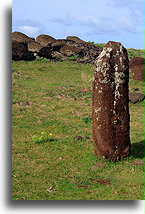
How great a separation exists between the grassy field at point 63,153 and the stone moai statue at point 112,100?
71cm

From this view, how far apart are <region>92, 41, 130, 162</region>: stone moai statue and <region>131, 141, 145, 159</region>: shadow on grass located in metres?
1.02

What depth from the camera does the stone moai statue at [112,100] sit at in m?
12.0

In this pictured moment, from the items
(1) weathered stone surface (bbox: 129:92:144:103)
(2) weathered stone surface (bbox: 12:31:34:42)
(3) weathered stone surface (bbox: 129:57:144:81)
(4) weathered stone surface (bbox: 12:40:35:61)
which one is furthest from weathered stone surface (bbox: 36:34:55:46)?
(1) weathered stone surface (bbox: 129:92:144:103)

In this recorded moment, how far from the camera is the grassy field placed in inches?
407

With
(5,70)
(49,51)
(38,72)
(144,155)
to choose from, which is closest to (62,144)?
(144,155)

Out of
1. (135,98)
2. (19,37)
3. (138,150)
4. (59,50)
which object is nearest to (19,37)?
Result: (19,37)

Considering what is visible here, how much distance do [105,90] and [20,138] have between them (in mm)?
5346

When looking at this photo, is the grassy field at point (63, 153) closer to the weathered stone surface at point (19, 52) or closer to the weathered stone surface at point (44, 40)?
the weathered stone surface at point (19, 52)

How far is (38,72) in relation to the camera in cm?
3375

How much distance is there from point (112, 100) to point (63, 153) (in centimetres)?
300

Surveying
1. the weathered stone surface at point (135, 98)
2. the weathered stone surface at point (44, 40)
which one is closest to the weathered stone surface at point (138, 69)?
the weathered stone surface at point (135, 98)

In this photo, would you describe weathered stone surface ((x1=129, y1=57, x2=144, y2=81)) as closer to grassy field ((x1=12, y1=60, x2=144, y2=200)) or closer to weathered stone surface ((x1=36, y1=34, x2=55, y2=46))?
grassy field ((x1=12, y1=60, x2=144, y2=200))

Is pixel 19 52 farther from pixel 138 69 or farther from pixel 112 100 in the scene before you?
pixel 112 100

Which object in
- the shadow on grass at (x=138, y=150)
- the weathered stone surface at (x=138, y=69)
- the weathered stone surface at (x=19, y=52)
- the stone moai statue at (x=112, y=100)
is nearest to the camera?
the stone moai statue at (x=112, y=100)
